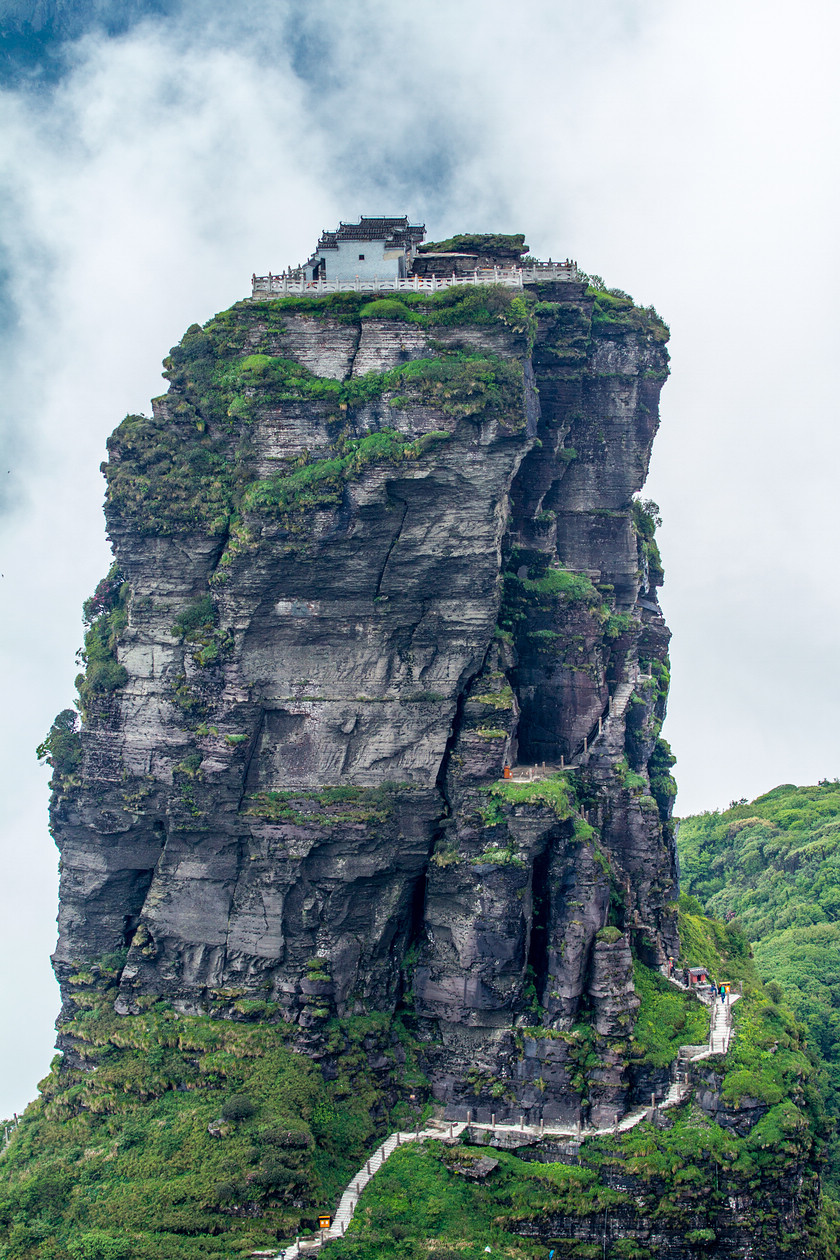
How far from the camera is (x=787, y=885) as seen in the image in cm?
7500

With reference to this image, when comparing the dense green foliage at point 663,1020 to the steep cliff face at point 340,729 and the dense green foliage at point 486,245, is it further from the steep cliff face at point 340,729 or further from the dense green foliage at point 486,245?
the dense green foliage at point 486,245

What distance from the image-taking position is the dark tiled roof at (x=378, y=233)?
141 ft

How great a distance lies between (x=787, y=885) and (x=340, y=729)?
1891 inches

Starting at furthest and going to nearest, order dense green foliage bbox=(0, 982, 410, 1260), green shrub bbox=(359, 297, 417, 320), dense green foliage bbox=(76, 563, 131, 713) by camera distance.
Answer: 1. dense green foliage bbox=(76, 563, 131, 713)
2. green shrub bbox=(359, 297, 417, 320)
3. dense green foliage bbox=(0, 982, 410, 1260)

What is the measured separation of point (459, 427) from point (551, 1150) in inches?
964

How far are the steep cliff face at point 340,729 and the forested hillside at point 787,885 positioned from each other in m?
24.0

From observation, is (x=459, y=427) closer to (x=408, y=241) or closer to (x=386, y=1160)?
(x=408, y=241)

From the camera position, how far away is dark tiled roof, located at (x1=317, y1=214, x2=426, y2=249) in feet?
141

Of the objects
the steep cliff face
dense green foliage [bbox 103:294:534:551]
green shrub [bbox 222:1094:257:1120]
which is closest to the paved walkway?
the steep cliff face

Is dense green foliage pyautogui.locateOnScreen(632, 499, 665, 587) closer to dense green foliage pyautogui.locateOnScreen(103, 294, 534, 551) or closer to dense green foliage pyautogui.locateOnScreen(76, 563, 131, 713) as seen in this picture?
dense green foliage pyautogui.locateOnScreen(103, 294, 534, 551)

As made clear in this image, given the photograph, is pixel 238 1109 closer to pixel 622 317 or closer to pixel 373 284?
pixel 373 284

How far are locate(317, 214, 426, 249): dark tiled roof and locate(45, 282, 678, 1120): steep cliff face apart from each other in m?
4.77

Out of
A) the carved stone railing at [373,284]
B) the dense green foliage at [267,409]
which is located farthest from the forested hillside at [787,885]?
the carved stone railing at [373,284]

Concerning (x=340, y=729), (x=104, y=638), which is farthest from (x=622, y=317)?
(x=104, y=638)
